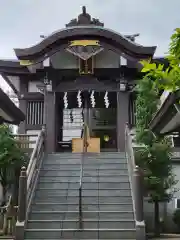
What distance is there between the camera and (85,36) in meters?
17.7

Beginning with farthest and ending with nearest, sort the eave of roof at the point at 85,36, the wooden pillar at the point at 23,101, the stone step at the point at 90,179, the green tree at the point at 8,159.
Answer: the wooden pillar at the point at 23,101 < the eave of roof at the point at 85,36 < the green tree at the point at 8,159 < the stone step at the point at 90,179

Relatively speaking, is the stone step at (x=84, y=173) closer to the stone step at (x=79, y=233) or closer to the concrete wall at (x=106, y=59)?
the stone step at (x=79, y=233)

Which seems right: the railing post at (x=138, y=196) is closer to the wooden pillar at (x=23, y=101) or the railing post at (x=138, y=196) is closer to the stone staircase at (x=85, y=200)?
the stone staircase at (x=85, y=200)

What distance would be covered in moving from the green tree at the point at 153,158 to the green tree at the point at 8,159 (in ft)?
14.9

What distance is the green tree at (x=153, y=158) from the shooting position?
486 inches

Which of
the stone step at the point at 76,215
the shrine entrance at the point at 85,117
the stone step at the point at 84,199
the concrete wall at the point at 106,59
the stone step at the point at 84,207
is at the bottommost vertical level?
the stone step at the point at 76,215

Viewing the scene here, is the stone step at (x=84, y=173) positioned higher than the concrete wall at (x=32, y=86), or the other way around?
the concrete wall at (x=32, y=86)

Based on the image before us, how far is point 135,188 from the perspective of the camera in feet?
35.5

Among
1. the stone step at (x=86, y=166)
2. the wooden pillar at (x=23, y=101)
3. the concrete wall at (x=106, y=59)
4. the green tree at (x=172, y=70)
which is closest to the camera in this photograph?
the green tree at (x=172, y=70)

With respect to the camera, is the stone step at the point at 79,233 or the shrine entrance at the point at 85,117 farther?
the shrine entrance at the point at 85,117

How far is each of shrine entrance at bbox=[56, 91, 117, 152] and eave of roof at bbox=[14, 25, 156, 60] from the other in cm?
241

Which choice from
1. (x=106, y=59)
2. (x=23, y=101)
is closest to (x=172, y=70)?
(x=106, y=59)

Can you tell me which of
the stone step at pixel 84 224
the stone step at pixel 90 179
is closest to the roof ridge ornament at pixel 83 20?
the stone step at pixel 90 179

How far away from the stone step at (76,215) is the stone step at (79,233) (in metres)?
0.75
